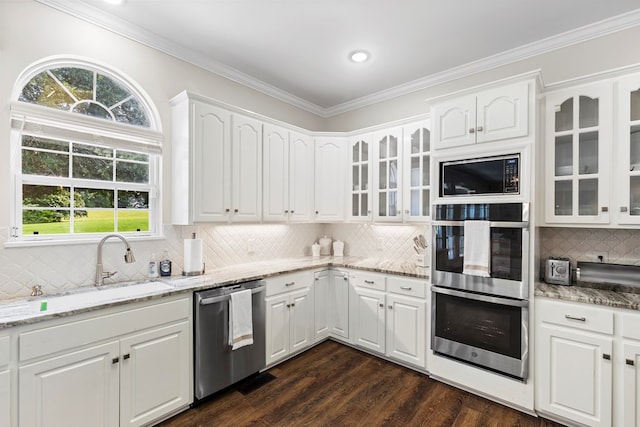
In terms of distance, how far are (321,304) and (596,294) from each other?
2.36 meters

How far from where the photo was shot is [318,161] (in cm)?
377

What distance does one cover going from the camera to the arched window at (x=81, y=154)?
2.12 metres

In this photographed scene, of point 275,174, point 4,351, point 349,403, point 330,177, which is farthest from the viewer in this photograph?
point 330,177

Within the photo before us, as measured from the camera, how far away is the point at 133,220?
8.67 ft

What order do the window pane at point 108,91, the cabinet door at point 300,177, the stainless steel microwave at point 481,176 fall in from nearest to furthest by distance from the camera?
the stainless steel microwave at point 481,176
the window pane at point 108,91
the cabinet door at point 300,177

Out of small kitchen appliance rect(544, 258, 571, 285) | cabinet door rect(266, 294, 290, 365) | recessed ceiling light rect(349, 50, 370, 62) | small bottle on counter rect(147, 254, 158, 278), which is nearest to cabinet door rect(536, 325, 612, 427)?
small kitchen appliance rect(544, 258, 571, 285)

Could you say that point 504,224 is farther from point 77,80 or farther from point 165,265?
point 77,80

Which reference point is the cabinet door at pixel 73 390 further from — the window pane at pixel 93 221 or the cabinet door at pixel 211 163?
the cabinet door at pixel 211 163

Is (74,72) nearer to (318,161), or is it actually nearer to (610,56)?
(318,161)

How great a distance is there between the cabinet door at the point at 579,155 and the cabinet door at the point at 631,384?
0.87 meters

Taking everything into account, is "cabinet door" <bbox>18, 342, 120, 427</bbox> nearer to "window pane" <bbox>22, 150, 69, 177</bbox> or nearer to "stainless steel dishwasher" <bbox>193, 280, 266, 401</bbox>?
"stainless steel dishwasher" <bbox>193, 280, 266, 401</bbox>

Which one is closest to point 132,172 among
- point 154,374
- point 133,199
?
point 133,199

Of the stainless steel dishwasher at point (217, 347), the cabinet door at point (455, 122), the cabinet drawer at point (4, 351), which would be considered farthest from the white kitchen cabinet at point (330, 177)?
the cabinet drawer at point (4, 351)

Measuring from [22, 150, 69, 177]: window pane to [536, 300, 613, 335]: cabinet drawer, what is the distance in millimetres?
3681
